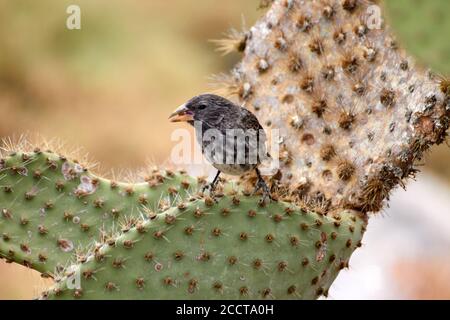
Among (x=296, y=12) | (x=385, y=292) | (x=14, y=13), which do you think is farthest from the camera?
(x=14, y=13)

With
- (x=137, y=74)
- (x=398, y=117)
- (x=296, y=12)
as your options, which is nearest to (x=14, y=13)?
(x=137, y=74)

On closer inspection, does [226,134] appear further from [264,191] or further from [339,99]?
[339,99]

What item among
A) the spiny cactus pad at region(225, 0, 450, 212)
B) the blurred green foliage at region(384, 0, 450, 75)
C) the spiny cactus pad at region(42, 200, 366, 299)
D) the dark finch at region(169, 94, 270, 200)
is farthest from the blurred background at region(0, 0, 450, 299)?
the blurred green foliage at region(384, 0, 450, 75)

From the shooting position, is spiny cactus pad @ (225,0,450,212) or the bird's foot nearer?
the bird's foot

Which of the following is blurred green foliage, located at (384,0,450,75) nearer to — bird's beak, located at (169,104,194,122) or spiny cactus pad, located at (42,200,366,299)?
spiny cactus pad, located at (42,200,366,299)

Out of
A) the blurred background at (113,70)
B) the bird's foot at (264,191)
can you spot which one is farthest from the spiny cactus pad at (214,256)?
the blurred background at (113,70)

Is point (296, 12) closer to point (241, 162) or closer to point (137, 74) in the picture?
point (241, 162)

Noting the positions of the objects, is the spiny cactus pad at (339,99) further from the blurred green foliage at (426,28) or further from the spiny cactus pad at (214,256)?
the blurred green foliage at (426,28)
